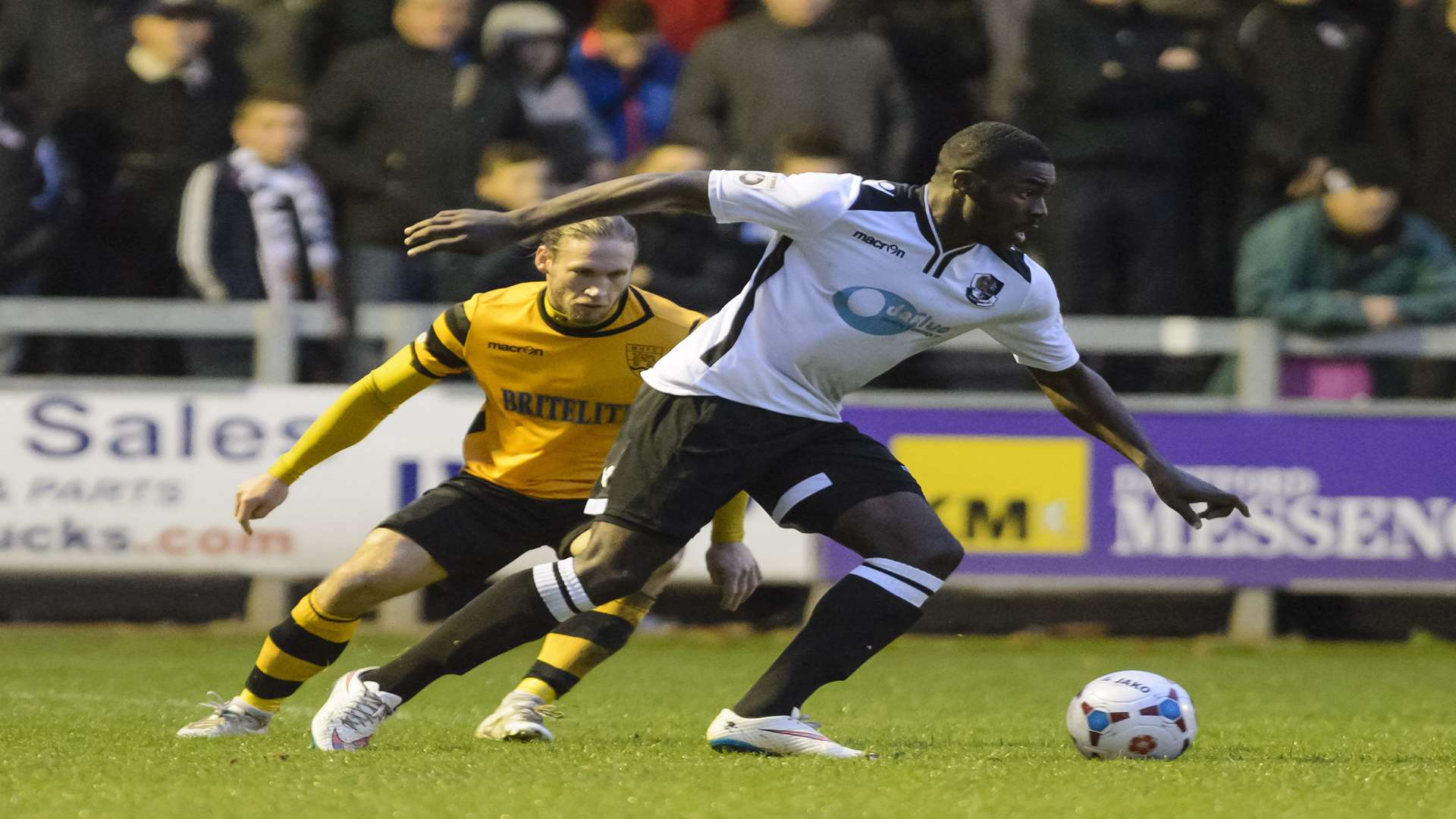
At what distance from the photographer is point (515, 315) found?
6262 mm

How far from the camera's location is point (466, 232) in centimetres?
510

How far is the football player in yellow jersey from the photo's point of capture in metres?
6.09

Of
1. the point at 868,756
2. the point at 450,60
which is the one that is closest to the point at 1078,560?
the point at 450,60

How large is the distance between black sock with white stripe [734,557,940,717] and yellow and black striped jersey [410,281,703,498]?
3.13 feet

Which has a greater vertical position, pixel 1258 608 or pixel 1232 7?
pixel 1232 7

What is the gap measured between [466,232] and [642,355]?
128 centimetres

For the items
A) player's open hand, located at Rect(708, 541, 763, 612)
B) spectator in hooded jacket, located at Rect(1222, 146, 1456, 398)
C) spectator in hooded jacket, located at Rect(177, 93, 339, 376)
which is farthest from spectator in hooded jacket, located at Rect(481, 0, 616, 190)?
player's open hand, located at Rect(708, 541, 763, 612)

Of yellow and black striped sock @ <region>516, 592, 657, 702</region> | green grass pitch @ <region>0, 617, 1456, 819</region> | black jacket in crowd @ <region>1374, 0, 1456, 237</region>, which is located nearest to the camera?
green grass pitch @ <region>0, 617, 1456, 819</region>

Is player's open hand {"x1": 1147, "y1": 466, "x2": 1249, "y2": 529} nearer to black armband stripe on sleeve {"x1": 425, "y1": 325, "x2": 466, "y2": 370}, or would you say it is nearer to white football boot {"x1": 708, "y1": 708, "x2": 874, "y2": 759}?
white football boot {"x1": 708, "y1": 708, "x2": 874, "y2": 759}

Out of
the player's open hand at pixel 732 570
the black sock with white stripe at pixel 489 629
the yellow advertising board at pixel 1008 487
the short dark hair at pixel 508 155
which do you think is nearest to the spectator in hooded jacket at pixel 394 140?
the short dark hair at pixel 508 155

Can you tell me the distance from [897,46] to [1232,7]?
6.69ft

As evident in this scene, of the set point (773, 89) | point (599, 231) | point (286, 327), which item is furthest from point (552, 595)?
point (773, 89)

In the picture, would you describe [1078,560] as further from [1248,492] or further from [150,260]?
[150,260]

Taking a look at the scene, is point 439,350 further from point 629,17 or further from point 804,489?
point 629,17
